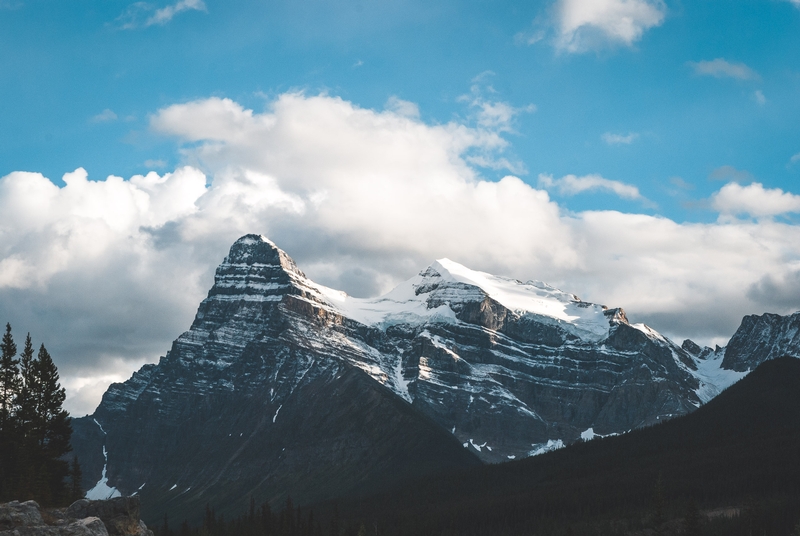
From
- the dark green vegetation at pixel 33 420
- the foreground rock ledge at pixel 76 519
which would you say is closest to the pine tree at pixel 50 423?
the dark green vegetation at pixel 33 420

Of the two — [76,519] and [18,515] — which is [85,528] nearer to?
[18,515]

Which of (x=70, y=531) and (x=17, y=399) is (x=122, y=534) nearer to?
(x=70, y=531)

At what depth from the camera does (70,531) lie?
87.1 meters

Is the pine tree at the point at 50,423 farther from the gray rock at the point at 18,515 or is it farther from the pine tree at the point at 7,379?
the gray rock at the point at 18,515

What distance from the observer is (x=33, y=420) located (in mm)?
123875

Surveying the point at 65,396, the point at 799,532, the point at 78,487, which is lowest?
the point at 799,532

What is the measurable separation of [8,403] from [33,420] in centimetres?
355

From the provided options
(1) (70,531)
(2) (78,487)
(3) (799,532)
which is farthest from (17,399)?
(3) (799,532)

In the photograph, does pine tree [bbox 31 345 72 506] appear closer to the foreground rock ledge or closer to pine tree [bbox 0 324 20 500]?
pine tree [bbox 0 324 20 500]

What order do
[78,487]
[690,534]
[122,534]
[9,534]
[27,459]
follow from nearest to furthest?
[9,534], [122,534], [27,459], [78,487], [690,534]

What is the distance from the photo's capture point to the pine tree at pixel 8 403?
Answer: 119688 millimetres

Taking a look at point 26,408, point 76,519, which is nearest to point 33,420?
point 26,408

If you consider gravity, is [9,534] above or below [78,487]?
below

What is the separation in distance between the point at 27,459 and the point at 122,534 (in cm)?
2034
